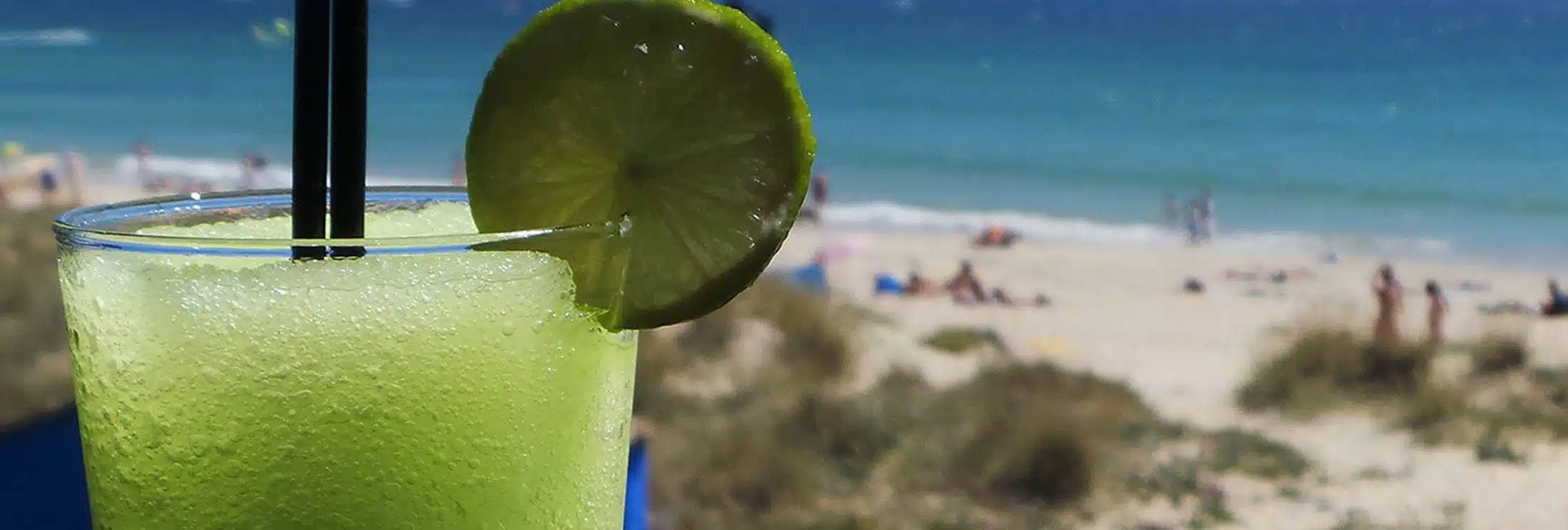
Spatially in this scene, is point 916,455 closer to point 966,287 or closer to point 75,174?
point 966,287

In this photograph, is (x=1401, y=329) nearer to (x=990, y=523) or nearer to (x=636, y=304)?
(x=990, y=523)

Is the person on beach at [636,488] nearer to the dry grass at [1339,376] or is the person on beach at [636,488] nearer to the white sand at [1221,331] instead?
the white sand at [1221,331]

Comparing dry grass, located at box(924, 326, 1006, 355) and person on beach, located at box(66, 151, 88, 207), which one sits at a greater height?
person on beach, located at box(66, 151, 88, 207)

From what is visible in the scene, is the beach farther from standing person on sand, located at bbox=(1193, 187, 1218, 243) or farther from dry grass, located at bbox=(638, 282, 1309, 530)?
standing person on sand, located at bbox=(1193, 187, 1218, 243)

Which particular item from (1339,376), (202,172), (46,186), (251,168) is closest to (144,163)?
(202,172)

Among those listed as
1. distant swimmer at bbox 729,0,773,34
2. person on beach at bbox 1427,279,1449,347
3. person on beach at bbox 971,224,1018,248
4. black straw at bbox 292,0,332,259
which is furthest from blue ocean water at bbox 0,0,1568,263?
black straw at bbox 292,0,332,259

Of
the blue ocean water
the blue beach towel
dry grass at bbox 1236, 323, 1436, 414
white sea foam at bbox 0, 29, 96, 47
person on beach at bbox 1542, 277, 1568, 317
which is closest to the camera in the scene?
the blue beach towel

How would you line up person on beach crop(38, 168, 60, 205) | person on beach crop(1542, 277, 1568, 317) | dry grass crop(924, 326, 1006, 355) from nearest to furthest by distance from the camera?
dry grass crop(924, 326, 1006, 355) < person on beach crop(1542, 277, 1568, 317) < person on beach crop(38, 168, 60, 205)
